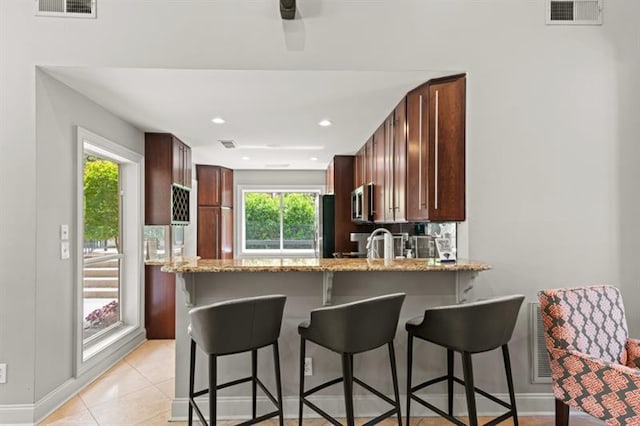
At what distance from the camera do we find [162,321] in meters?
4.09

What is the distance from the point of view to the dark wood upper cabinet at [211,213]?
6012 mm

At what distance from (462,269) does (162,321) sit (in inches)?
129

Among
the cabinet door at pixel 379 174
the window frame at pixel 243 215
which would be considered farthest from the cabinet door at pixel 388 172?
the window frame at pixel 243 215

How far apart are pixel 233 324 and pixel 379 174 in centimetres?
236

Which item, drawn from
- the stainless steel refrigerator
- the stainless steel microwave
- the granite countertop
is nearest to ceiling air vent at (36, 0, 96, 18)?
the granite countertop

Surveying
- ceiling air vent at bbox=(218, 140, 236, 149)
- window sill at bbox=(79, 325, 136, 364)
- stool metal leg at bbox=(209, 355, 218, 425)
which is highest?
ceiling air vent at bbox=(218, 140, 236, 149)

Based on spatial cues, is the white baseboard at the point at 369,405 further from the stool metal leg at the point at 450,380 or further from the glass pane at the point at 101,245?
the glass pane at the point at 101,245

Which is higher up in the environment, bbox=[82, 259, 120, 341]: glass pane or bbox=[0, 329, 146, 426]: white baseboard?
bbox=[82, 259, 120, 341]: glass pane

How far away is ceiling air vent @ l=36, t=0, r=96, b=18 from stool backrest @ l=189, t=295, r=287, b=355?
6.90 feet

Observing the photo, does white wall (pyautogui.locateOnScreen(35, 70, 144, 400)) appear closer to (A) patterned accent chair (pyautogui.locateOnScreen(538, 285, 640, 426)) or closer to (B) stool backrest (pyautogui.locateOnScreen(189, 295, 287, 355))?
(B) stool backrest (pyautogui.locateOnScreen(189, 295, 287, 355))

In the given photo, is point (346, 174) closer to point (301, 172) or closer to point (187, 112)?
point (301, 172)

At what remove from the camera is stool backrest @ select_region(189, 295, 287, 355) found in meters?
1.85

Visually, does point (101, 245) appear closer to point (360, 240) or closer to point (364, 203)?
point (364, 203)

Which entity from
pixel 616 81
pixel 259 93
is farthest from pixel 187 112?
pixel 616 81
